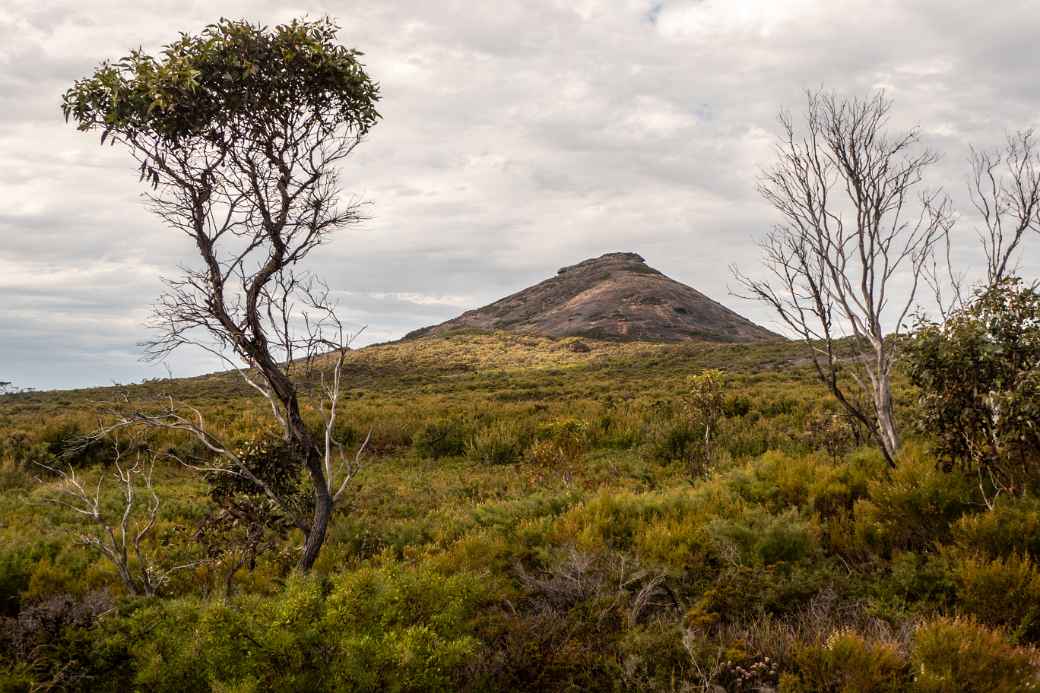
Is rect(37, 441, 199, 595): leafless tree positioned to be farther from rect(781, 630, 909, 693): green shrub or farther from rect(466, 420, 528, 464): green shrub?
rect(466, 420, 528, 464): green shrub

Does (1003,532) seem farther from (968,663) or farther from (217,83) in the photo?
(217,83)

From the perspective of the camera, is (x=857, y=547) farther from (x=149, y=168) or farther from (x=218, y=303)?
(x=149, y=168)

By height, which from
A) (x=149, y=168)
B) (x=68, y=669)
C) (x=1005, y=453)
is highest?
(x=149, y=168)

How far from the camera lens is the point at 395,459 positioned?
15.6m

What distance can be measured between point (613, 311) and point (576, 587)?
75.3m

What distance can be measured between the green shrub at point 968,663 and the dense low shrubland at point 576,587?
0.05ft

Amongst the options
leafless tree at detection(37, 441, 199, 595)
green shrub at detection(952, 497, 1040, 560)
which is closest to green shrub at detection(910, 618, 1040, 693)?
green shrub at detection(952, 497, 1040, 560)

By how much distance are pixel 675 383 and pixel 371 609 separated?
2798cm

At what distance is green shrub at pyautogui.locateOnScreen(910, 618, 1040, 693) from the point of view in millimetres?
3861

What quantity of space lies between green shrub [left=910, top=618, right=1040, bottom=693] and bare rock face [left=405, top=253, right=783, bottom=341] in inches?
2575

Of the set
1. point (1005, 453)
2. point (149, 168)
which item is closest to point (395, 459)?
point (149, 168)

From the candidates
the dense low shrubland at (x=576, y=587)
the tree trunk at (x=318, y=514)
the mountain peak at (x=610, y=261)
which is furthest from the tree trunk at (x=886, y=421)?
the mountain peak at (x=610, y=261)

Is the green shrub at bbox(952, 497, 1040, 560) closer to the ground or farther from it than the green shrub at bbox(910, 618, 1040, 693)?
farther from it

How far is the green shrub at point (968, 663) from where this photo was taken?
3861 millimetres
